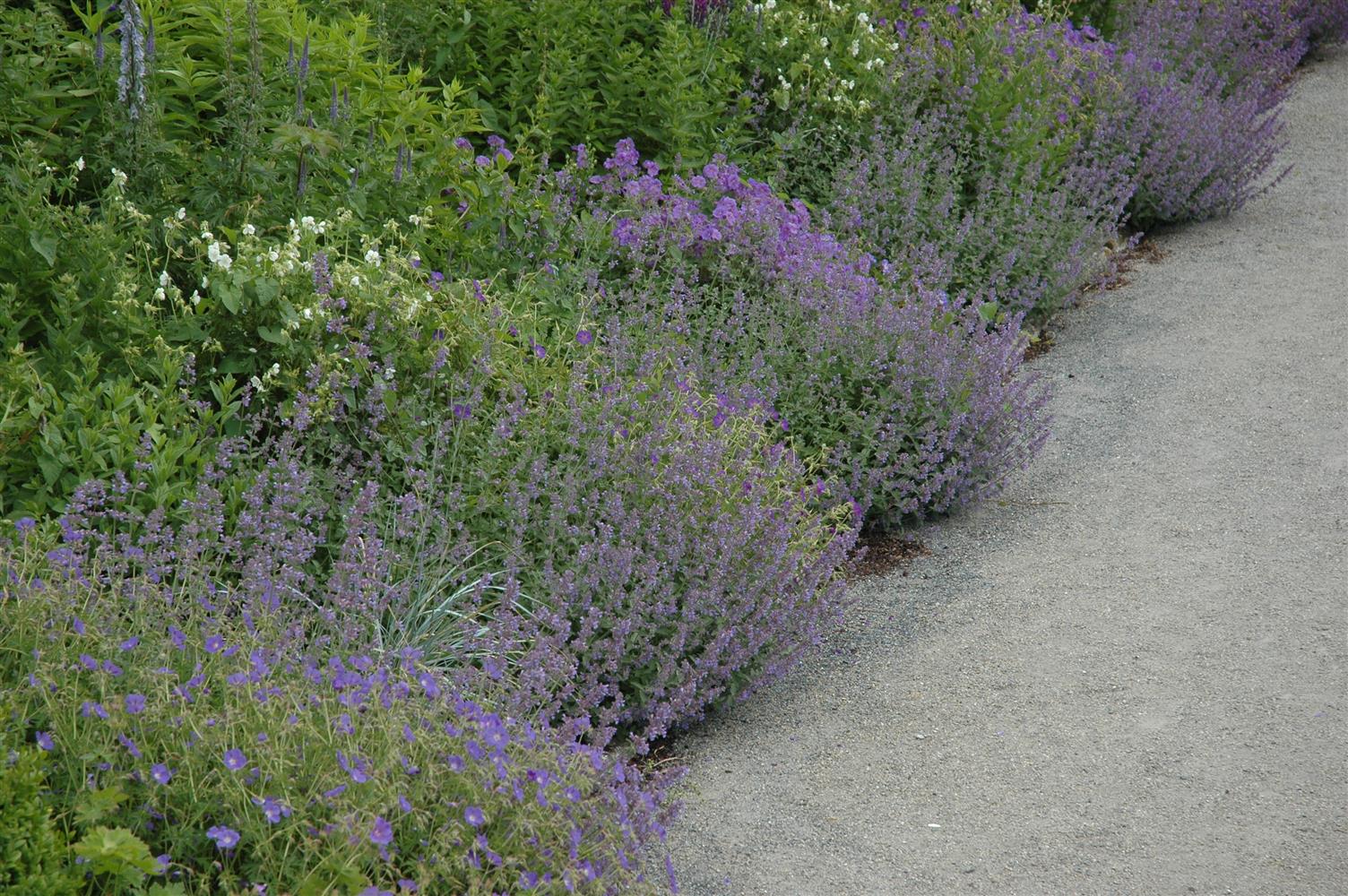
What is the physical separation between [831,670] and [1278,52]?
7599 millimetres

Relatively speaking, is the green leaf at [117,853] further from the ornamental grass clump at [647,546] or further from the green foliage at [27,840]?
the ornamental grass clump at [647,546]

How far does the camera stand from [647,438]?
3.93 m

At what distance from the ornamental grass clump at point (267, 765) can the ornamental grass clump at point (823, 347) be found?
2028 mm

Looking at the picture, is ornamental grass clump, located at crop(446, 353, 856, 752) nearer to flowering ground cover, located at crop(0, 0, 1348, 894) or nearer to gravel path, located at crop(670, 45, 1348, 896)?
flowering ground cover, located at crop(0, 0, 1348, 894)

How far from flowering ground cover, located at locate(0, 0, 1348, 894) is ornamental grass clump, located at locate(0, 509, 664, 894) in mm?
12

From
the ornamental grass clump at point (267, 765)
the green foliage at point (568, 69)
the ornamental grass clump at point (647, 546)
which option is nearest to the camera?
the ornamental grass clump at point (267, 765)

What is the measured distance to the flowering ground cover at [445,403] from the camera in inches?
97.5

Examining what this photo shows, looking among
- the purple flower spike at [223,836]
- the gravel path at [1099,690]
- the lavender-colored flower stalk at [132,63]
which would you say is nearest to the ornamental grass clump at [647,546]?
the gravel path at [1099,690]

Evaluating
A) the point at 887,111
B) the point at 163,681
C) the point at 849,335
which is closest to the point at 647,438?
the point at 849,335

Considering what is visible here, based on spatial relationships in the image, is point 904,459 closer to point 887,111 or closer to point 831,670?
point 831,670

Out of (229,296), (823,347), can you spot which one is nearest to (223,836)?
(229,296)

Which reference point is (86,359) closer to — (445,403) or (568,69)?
(445,403)

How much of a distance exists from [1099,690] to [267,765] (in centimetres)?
255

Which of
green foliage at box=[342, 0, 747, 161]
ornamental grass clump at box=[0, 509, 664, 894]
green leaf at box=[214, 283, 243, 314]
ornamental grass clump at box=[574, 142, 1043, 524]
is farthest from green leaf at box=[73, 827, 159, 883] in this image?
green foliage at box=[342, 0, 747, 161]
